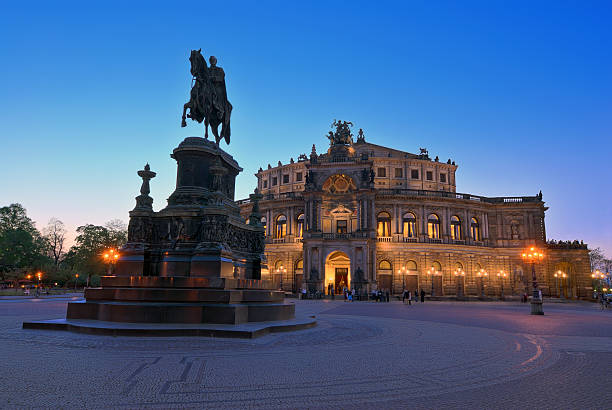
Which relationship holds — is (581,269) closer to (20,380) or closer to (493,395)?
(493,395)

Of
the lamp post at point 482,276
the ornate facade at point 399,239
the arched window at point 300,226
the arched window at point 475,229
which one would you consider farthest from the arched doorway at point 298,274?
the arched window at point 475,229

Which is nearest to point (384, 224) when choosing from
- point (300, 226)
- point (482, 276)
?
point (300, 226)

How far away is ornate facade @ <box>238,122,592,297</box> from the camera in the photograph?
52781 mm

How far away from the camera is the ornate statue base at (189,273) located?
459 inches

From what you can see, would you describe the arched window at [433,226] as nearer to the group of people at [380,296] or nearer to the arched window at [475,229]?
the arched window at [475,229]

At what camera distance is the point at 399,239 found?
55.0 meters

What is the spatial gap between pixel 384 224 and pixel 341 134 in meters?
15.6

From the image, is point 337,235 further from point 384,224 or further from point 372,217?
point 384,224

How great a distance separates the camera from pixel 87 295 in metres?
12.8

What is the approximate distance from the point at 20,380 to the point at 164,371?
79.7 inches

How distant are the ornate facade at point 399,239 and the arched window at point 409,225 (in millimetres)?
140

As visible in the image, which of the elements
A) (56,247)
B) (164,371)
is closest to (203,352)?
(164,371)

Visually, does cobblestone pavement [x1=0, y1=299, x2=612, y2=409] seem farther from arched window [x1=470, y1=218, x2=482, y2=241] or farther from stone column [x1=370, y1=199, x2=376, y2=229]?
arched window [x1=470, y1=218, x2=482, y2=241]

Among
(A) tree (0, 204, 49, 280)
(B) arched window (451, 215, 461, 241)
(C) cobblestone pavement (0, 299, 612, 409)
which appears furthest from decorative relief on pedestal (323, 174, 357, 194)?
(A) tree (0, 204, 49, 280)
